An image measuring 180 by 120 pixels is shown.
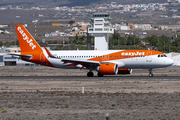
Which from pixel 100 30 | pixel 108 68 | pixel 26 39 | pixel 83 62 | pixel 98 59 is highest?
pixel 100 30

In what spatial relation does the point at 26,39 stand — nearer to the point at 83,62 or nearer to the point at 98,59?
the point at 83,62

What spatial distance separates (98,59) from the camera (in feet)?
151

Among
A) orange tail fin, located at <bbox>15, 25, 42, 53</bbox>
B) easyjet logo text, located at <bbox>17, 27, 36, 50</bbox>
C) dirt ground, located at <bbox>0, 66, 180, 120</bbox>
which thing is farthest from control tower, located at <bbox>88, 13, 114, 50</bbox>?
dirt ground, located at <bbox>0, 66, 180, 120</bbox>

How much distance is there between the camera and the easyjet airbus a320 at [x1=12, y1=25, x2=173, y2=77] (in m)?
44.2

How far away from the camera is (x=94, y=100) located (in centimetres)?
2427

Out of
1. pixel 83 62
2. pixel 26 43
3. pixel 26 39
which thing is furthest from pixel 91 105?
pixel 26 39

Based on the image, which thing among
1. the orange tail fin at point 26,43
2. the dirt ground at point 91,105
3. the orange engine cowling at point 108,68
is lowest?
the dirt ground at point 91,105

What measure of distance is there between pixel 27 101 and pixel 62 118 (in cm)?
626

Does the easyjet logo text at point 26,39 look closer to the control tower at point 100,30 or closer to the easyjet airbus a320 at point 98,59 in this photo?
the easyjet airbus a320 at point 98,59

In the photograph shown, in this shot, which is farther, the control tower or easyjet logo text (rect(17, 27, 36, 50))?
the control tower

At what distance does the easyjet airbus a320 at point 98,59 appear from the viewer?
44.2 meters

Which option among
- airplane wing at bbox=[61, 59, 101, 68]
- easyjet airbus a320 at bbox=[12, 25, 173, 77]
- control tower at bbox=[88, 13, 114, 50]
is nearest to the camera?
easyjet airbus a320 at bbox=[12, 25, 173, 77]

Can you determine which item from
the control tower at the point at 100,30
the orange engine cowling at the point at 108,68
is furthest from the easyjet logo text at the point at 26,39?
the control tower at the point at 100,30

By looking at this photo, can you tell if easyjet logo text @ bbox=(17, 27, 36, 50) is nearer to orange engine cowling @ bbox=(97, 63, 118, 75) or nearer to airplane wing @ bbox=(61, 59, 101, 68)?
airplane wing @ bbox=(61, 59, 101, 68)
